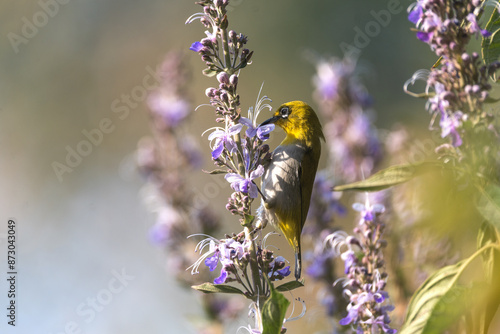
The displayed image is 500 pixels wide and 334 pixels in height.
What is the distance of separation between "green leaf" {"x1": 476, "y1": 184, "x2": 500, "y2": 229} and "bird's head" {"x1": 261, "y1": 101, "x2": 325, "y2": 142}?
1838 millimetres

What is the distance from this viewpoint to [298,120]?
3049mm

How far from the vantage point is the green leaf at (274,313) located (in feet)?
4.07

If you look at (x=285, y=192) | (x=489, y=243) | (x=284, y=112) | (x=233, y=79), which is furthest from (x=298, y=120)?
(x=489, y=243)

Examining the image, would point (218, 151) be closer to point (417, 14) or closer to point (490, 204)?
point (417, 14)

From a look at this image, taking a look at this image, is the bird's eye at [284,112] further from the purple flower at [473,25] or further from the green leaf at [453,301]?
the green leaf at [453,301]

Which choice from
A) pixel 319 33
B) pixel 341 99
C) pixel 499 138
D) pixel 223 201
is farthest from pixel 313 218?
pixel 319 33

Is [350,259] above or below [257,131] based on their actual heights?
below

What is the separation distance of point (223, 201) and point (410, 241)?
3.98 m

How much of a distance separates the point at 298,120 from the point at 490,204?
188 centimetres

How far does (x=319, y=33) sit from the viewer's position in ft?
30.0

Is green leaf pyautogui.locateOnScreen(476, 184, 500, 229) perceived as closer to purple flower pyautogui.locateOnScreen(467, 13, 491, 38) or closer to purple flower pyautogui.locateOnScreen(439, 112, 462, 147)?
purple flower pyautogui.locateOnScreen(439, 112, 462, 147)

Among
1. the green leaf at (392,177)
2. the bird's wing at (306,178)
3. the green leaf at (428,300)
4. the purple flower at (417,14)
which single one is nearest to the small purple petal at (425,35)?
the purple flower at (417,14)

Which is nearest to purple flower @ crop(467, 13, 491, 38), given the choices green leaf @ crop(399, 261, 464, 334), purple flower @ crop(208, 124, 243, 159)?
green leaf @ crop(399, 261, 464, 334)

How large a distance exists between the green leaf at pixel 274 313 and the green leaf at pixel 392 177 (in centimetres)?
27
